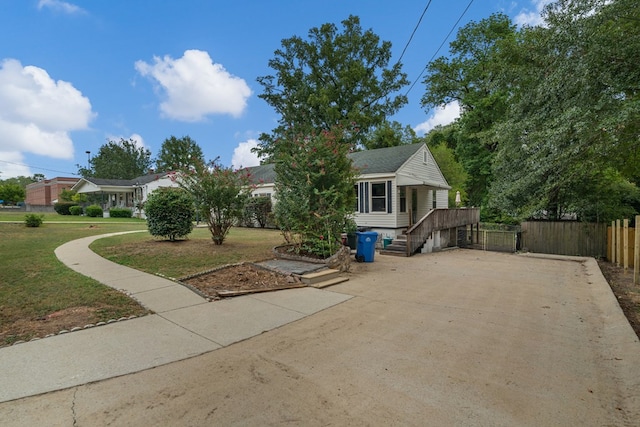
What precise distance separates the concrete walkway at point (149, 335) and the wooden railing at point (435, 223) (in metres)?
6.44

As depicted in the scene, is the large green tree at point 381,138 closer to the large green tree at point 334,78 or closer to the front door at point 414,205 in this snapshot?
the large green tree at point 334,78

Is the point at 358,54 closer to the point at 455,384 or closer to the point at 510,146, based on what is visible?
the point at 510,146

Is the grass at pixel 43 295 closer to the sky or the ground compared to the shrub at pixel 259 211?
closer to the ground

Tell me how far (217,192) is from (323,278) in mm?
4937

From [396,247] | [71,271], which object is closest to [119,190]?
[71,271]

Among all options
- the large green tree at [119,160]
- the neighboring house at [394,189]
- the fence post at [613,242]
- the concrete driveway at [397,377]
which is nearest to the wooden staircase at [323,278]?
the concrete driveway at [397,377]

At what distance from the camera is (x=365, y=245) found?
9.66 m

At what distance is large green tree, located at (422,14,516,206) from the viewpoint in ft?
73.4

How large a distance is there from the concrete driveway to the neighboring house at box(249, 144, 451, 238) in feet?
29.9

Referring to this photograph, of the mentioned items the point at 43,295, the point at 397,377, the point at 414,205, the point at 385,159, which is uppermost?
the point at 385,159

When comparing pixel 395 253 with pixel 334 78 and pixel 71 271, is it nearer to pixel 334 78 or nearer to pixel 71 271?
pixel 71 271

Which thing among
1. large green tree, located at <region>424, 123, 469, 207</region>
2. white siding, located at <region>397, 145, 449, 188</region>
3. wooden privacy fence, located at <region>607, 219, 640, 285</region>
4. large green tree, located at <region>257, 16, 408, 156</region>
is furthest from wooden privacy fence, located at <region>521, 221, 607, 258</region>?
large green tree, located at <region>257, 16, 408, 156</region>

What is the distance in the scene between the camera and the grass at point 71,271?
173 inches

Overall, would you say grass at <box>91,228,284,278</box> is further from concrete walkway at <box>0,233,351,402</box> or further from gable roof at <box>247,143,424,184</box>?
gable roof at <box>247,143,424,184</box>
